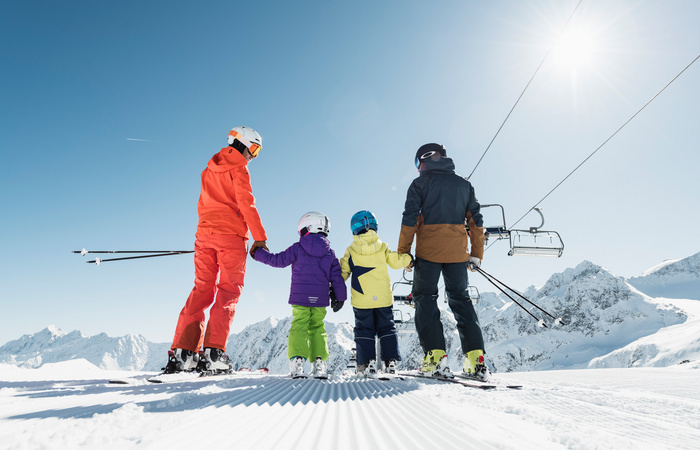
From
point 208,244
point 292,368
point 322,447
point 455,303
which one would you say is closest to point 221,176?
point 208,244

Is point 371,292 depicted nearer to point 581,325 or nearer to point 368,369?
point 368,369

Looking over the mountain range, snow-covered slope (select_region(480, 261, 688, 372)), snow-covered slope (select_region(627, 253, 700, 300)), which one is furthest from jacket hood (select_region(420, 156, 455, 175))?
snow-covered slope (select_region(627, 253, 700, 300))

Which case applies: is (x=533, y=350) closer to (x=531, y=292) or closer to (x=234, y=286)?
(x=531, y=292)

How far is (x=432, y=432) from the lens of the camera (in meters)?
1.15

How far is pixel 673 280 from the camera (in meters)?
175

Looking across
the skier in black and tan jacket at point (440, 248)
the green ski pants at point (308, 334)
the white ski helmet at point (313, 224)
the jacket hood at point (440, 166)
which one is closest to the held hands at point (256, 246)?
the white ski helmet at point (313, 224)

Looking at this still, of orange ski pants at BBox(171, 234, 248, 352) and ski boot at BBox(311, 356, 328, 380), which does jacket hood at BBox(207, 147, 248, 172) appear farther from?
ski boot at BBox(311, 356, 328, 380)

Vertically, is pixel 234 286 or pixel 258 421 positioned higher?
pixel 234 286

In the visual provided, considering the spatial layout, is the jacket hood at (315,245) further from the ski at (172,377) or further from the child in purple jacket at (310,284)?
the ski at (172,377)

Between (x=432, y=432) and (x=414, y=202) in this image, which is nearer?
(x=432, y=432)

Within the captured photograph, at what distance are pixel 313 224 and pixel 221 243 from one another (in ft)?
3.45

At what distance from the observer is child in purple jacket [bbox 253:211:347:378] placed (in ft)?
11.3

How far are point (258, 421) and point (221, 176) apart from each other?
113 inches

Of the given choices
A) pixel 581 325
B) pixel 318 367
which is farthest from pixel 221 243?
pixel 581 325
